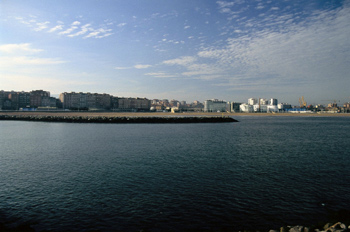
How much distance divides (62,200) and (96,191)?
6.25 feet

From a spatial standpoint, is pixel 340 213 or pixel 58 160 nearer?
pixel 340 213

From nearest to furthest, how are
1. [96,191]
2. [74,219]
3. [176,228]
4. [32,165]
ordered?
[176,228], [74,219], [96,191], [32,165]

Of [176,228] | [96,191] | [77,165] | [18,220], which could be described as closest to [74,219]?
[18,220]

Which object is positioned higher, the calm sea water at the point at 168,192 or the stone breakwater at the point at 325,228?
the stone breakwater at the point at 325,228

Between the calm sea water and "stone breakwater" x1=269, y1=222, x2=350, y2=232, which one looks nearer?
"stone breakwater" x1=269, y1=222, x2=350, y2=232

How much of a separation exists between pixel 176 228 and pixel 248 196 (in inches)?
204

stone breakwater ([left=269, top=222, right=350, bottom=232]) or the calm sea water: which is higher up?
stone breakwater ([left=269, top=222, right=350, bottom=232])

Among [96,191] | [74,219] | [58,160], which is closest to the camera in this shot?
[74,219]

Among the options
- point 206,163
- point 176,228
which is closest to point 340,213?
point 176,228

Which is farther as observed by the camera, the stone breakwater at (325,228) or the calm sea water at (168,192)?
the calm sea water at (168,192)

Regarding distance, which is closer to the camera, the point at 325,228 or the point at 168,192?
the point at 325,228

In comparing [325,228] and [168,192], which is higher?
[325,228]

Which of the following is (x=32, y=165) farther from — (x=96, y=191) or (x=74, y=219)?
(x=74, y=219)

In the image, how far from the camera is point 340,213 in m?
11.5
